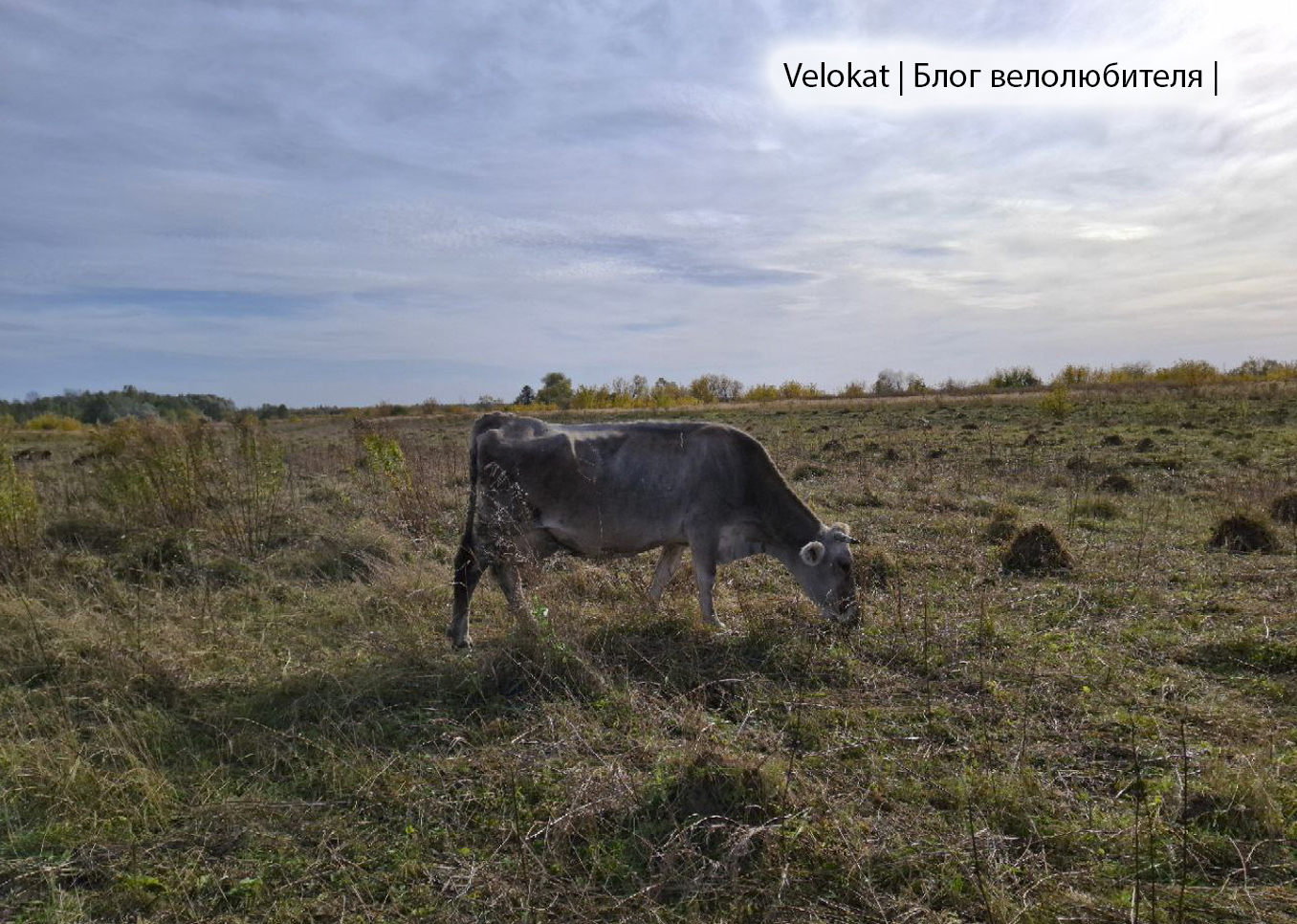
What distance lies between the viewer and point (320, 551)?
396 inches

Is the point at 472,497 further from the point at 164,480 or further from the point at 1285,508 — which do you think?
the point at 1285,508

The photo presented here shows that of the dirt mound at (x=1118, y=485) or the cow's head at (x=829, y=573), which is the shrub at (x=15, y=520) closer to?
the cow's head at (x=829, y=573)

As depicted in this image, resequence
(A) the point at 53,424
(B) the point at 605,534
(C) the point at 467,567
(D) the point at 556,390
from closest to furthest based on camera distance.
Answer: (C) the point at 467,567 < (B) the point at 605,534 < (A) the point at 53,424 < (D) the point at 556,390

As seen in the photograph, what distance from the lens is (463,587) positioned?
6.98 metres

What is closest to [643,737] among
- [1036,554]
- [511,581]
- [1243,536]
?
[511,581]

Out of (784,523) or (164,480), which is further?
(164,480)

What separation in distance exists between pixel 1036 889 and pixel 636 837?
1.88 m

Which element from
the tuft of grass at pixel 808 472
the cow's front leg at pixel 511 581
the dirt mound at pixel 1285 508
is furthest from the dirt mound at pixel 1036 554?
the tuft of grass at pixel 808 472

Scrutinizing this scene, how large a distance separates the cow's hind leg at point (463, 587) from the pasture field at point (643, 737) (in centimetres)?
27

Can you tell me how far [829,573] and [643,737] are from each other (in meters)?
3.15

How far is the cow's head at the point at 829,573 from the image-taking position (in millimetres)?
7199

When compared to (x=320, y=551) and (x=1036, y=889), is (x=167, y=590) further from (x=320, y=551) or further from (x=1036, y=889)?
(x=1036, y=889)

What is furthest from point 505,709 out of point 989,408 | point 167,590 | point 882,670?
point 989,408

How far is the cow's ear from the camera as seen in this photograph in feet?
23.5
